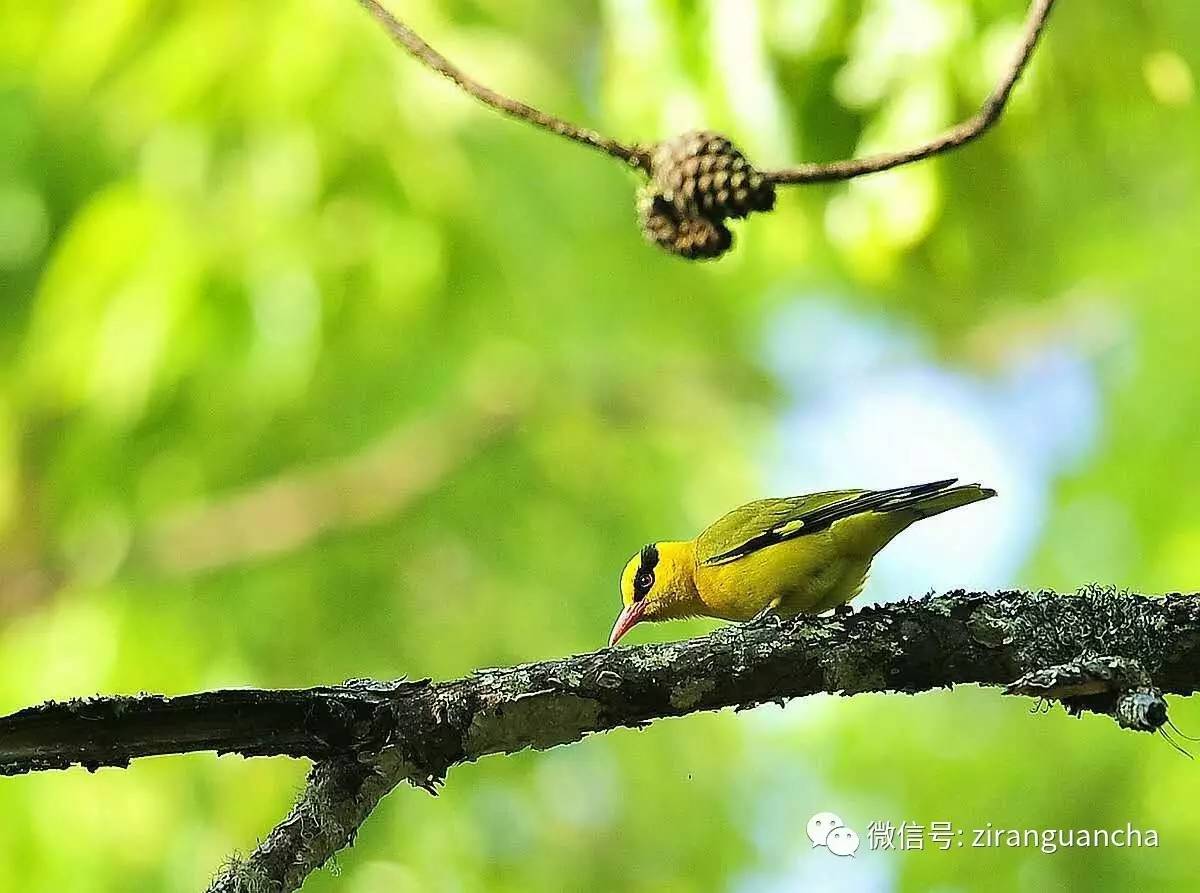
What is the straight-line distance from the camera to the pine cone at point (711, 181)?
2.25 meters

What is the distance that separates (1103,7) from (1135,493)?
245cm

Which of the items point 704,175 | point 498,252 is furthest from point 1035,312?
point 704,175

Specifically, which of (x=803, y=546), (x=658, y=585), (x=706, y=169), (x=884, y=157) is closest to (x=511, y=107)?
(x=706, y=169)

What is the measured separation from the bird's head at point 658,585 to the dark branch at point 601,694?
136 cm

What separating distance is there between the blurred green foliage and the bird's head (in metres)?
0.97

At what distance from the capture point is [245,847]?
5.82 m

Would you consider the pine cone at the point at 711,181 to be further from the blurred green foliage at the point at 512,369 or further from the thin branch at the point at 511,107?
the blurred green foliage at the point at 512,369

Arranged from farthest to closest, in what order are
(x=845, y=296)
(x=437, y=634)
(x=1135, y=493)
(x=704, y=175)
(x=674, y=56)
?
(x=845, y=296) → (x=437, y=634) → (x=1135, y=493) → (x=674, y=56) → (x=704, y=175)

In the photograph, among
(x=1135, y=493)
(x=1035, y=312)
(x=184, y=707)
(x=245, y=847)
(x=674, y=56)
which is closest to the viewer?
(x=184, y=707)

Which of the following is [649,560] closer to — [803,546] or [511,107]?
[803,546]

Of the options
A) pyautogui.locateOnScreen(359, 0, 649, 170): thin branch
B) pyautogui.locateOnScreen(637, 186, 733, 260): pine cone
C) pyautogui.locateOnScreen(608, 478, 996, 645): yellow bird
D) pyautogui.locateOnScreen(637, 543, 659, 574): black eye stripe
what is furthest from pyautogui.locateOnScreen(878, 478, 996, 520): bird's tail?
pyautogui.locateOnScreen(359, 0, 649, 170): thin branch

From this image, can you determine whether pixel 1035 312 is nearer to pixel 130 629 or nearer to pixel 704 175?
pixel 130 629

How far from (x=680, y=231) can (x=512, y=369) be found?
447 centimetres

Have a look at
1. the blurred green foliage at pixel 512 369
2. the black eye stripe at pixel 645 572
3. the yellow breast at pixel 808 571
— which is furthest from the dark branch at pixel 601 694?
the blurred green foliage at pixel 512 369
